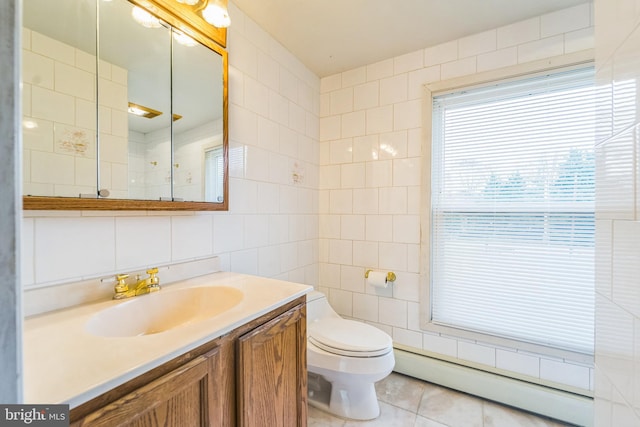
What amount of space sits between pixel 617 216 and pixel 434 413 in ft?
4.89

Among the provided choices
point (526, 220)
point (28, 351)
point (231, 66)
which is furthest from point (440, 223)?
point (28, 351)

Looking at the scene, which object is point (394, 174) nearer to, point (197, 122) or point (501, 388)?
point (197, 122)

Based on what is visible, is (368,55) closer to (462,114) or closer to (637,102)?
(462,114)

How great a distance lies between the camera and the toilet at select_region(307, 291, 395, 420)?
4.63 feet

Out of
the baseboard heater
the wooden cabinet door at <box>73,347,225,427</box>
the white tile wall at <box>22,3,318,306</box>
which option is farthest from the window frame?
the wooden cabinet door at <box>73,347,225,427</box>

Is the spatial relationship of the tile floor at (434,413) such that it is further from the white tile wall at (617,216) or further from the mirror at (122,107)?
the mirror at (122,107)

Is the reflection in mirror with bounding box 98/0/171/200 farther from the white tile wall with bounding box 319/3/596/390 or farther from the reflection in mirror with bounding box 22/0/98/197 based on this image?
the white tile wall with bounding box 319/3/596/390

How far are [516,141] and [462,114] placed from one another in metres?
0.36

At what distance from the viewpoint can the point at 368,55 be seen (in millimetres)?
1954

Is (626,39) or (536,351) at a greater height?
(626,39)

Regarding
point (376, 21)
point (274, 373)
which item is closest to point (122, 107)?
point (274, 373)

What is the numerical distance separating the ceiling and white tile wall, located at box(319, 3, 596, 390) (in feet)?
0.30

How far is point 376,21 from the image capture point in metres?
1.61

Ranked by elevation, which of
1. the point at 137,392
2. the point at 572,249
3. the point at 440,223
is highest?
the point at 440,223
